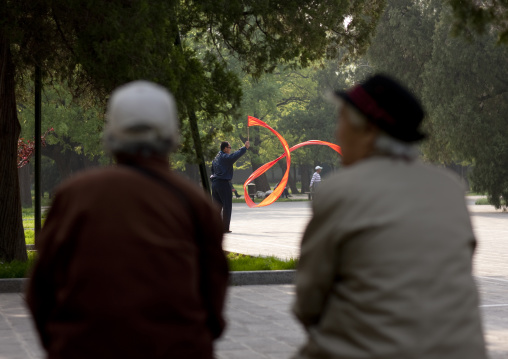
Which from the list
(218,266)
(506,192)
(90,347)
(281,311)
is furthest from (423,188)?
(506,192)

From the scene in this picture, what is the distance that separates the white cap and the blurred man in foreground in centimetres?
52

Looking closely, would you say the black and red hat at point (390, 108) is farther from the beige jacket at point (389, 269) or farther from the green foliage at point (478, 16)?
the green foliage at point (478, 16)

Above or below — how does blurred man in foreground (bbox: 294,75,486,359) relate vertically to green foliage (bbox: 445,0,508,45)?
below

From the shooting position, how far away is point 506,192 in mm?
30125

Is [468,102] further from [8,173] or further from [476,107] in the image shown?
[8,173]

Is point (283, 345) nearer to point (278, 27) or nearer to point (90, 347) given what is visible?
point (90, 347)

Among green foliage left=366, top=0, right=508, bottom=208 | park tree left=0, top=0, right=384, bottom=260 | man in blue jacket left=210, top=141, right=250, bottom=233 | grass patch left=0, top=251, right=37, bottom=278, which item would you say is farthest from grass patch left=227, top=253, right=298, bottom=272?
green foliage left=366, top=0, right=508, bottom=208

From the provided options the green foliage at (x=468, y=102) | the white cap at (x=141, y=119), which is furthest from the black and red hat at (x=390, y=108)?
the green foliage at (x=468, y=102)

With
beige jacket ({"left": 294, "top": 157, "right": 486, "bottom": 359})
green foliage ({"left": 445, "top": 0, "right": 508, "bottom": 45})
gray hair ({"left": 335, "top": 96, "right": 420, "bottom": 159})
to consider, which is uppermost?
green foliage ({"left": 445, "top": 0, "right": 508, "bottom": 45})

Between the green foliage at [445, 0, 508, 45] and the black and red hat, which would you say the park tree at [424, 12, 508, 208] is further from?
the black and red hat

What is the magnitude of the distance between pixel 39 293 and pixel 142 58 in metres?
7.61

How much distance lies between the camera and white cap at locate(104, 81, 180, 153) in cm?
254

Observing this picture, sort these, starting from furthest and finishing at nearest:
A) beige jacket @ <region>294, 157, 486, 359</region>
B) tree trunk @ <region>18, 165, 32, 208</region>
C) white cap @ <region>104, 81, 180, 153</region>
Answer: tree trunk @ <region>18, 165, 32, 208</region> < white cap @ <region>104, 81, 180, 153</region> < beige jacket @ <region>294, 157, 486, 359</region>

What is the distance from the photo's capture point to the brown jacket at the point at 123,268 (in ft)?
7.84
